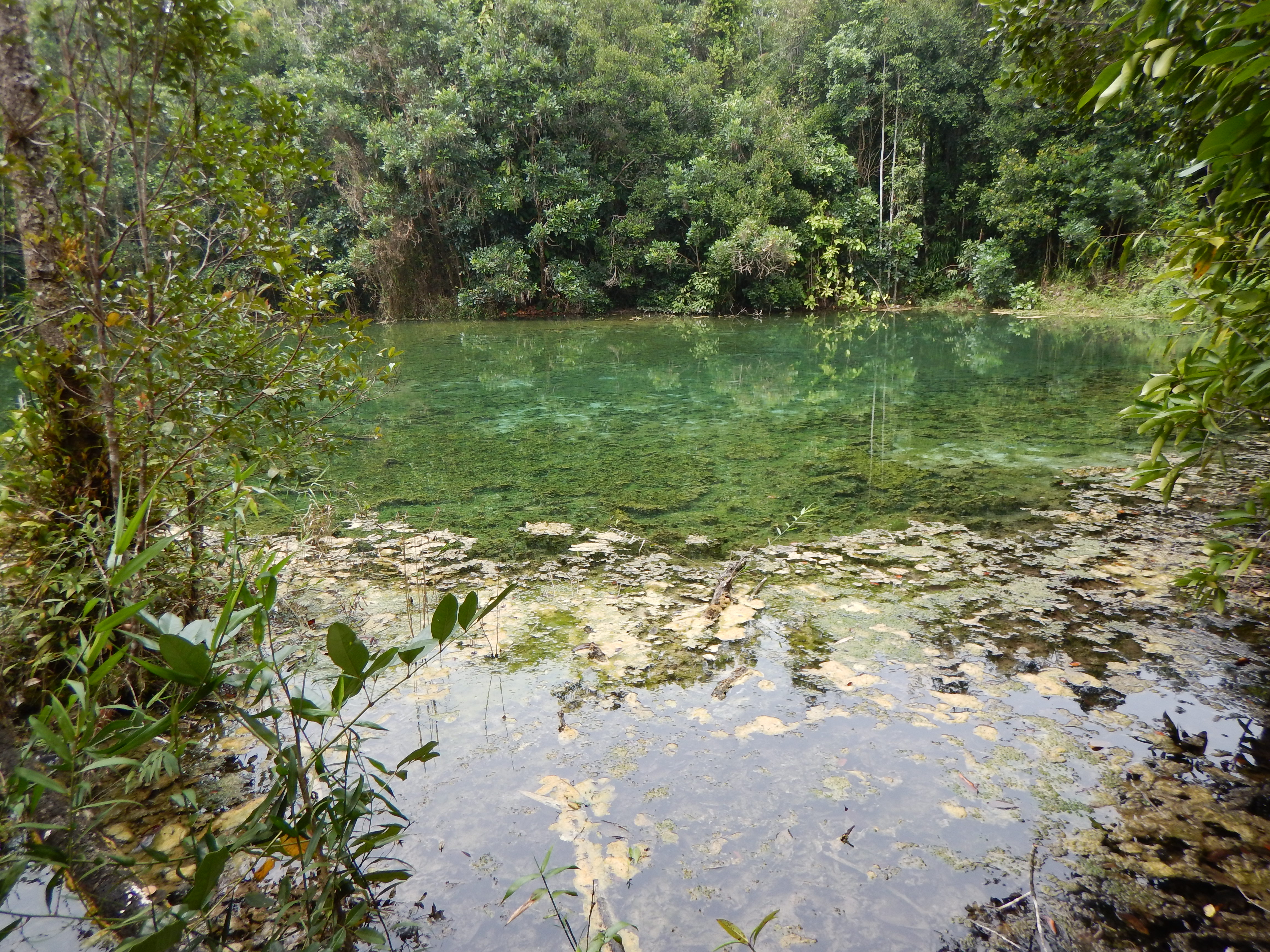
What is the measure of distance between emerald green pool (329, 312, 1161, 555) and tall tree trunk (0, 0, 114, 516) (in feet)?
5.33

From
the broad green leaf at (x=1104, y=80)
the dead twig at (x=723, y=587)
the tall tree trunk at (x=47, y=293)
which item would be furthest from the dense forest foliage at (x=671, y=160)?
the broad green leaf at (x=1104, y=80)

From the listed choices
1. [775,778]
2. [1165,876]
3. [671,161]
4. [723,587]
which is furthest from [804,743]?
[671,161]

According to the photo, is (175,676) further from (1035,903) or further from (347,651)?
(1035,903)

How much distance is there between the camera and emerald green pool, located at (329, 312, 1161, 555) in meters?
3.86

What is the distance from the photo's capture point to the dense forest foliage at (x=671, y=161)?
14.5 metres

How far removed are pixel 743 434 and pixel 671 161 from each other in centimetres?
1284

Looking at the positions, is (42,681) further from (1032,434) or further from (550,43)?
(550,43)

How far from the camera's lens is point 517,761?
186cm

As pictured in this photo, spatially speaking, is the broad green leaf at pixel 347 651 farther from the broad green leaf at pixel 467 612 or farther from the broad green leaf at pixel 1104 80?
the broad green leaf at pixel 1104 80

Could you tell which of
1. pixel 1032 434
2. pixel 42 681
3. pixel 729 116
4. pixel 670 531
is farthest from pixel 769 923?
pixel 729 116

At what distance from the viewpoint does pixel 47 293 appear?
189 cm

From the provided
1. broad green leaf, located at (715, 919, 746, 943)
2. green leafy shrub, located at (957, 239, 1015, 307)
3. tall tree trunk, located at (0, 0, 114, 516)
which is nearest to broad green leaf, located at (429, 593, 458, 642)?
broad green leaf, located at (715, 919, 746, 943)

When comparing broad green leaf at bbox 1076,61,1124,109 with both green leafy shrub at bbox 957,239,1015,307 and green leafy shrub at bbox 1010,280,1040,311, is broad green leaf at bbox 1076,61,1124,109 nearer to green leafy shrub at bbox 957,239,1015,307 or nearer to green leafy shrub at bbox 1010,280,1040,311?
green leafy shrub at bbox 957,239,1015,307

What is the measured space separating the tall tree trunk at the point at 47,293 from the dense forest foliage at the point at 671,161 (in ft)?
42.7
